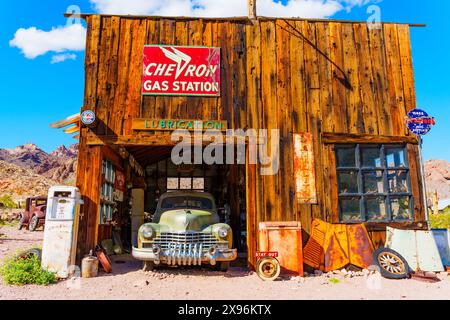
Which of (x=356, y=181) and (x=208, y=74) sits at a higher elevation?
(x=208, y=74)

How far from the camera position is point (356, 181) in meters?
7.54

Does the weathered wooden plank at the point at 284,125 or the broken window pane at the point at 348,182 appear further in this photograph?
the broken window pane at the point at 348,182

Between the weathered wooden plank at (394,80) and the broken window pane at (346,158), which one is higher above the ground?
the weathered wooden plank at (394,80)

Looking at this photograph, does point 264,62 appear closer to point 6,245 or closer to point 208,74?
point 208,74

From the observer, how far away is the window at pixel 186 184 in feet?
49.0

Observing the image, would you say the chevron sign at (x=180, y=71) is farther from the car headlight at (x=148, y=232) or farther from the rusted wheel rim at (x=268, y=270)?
the rusted wheel rim at (x=268, y=270)

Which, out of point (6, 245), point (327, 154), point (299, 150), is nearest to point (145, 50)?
point (299, 150)

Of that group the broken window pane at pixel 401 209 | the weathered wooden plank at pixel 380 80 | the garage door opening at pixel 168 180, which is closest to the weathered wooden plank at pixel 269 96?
the weathered wooden plank at pixel 380 80

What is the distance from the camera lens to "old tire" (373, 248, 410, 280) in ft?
20.7

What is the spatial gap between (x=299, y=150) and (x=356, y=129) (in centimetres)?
150

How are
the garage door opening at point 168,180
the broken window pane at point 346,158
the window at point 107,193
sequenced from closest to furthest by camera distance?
1. the broken window pane at point 346,158
2. the window at point 107,193
3. the garage door opening at point 168,180

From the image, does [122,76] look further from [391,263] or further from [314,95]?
[391,263]

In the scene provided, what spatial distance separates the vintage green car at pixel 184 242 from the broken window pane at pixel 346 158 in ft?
10.5
